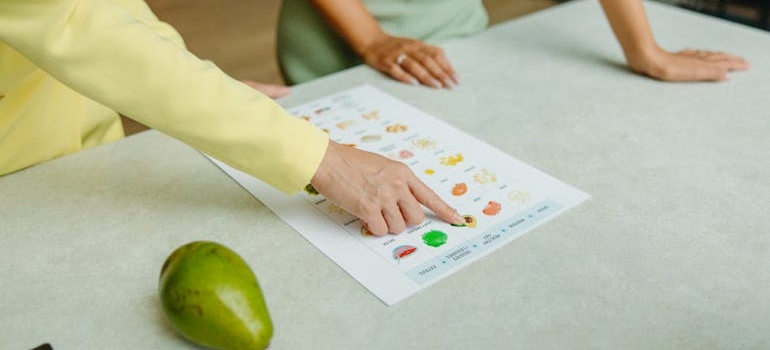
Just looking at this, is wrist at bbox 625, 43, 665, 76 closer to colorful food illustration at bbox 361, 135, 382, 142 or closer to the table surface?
the table surface

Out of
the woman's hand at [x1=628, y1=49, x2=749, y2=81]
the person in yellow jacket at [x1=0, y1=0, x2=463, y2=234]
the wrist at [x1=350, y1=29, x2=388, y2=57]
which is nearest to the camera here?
the person in yellow jacket at [x1=0, y1=0, x2=463, y2=234]

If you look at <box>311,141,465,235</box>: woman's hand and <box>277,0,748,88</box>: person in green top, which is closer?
<box>311,141,465,235</box>: woman's hand

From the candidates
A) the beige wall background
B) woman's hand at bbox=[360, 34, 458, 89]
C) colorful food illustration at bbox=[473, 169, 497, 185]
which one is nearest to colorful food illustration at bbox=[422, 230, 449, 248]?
colorful food illustration at bbox=[473, 169, 497, 185]

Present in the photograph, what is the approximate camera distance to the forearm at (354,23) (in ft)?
3.91

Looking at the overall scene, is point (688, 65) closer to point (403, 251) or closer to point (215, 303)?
point (403, 251)

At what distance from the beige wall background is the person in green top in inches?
54.5

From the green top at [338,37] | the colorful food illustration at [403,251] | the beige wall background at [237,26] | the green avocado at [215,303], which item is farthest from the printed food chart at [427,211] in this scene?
the beige wall background at [237,26]

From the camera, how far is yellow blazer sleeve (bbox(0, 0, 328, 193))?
67 cm

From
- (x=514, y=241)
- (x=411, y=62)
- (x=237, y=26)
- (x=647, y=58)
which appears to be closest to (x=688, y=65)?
(x=647, y=58)

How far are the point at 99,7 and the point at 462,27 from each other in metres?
0.75

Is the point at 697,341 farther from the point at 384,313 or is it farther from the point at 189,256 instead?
the point at 189,256

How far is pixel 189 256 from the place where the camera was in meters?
0.61

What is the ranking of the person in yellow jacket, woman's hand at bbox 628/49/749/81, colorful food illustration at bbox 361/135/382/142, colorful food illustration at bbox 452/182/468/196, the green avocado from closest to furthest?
1. the green avocado
2. the person in yellow jacket
3. colorful food illustration at bbox 452/182/468/196
4. colorful food illustration at bbox 361/135/382/142
5. woman's hand at bbox 628/49/749/81

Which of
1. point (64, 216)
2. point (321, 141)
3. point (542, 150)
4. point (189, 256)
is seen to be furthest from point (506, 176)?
point (64, 216)
